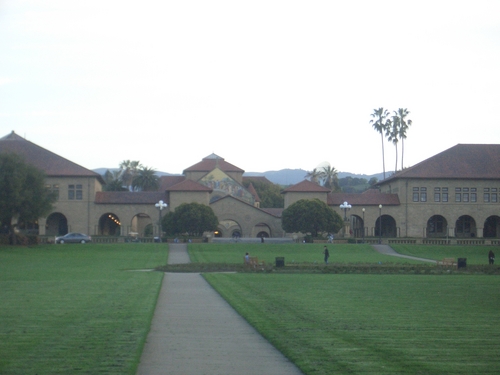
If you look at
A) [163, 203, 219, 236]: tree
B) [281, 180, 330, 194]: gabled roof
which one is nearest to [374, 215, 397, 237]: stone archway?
[281, 180, 330, 194]: gabled roof

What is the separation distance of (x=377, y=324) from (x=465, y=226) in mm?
67209

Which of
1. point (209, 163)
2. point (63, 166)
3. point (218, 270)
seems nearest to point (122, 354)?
point (218, 270)

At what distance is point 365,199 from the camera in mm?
74625

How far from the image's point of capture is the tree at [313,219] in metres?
67.1

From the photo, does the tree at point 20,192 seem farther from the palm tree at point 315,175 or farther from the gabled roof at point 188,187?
the palm tree at point 315,175

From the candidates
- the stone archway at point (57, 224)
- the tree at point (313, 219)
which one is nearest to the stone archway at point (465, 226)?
the tree at point (313, 219)

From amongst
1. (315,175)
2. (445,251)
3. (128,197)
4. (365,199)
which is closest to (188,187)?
(128,197)

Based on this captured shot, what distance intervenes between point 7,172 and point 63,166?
752 inches

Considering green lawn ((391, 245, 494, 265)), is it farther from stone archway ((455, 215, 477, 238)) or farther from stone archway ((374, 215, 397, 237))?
stone archway ((374, 215, 397, 237))

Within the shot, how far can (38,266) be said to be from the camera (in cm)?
3719

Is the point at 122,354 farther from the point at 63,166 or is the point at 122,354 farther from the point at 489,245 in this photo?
the point at 63,166

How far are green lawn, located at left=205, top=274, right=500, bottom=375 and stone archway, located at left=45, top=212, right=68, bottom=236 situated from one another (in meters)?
54.5

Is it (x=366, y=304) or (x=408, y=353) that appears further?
(x=366, y=304)

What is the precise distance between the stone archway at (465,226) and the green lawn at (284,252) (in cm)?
2320
